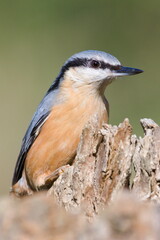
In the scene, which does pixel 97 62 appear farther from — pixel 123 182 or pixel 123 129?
pixel 123 182

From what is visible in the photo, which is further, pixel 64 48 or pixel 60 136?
pixel 64 48

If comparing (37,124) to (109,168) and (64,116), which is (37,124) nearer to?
(64,116)

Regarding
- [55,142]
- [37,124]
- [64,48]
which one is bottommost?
[55,142]

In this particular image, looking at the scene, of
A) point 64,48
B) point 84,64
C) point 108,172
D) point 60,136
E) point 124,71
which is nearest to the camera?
point 108,172

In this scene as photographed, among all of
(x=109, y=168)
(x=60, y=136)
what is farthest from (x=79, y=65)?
(x=109, y=168)

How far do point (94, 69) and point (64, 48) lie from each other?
6.44ft

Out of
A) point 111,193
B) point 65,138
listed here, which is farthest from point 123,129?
point 65,138

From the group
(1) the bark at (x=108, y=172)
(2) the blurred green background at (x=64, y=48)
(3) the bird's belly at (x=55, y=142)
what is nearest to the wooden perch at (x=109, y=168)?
(1) the bark at (x=108, y=172)

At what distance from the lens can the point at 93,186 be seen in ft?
10.4

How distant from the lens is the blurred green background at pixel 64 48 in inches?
233

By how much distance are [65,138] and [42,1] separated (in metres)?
2.64

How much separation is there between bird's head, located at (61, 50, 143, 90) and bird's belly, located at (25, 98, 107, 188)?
315 mm

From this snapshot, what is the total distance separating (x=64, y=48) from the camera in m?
6.50

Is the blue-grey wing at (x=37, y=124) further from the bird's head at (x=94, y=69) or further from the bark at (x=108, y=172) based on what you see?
the bark at (x=108, y=172)
